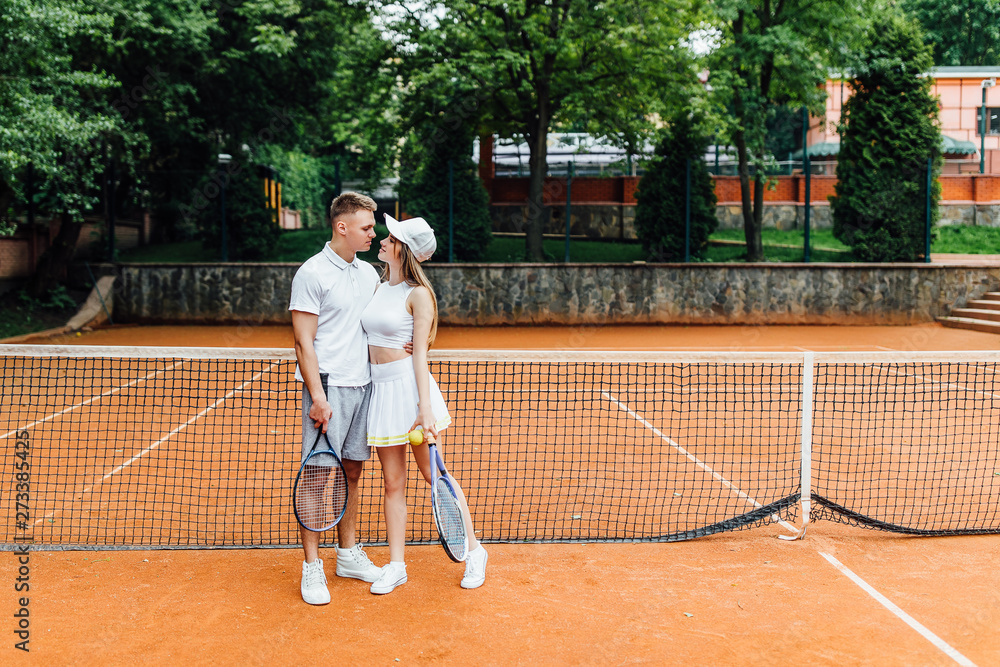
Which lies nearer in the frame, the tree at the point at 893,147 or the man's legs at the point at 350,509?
the man's legs at the point at 350,509

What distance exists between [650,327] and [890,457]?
11546 mm

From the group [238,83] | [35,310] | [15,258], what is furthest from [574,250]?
[15,258]

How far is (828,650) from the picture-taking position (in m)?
3.62

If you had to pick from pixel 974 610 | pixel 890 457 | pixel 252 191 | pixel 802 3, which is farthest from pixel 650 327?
pixel 974 610

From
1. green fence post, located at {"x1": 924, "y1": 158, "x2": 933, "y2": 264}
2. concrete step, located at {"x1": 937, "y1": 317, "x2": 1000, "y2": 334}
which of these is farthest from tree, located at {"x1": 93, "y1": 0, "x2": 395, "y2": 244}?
concrete step, located at {"x1": 937, "y1": 317, "x2": 1000, "y2": 334}

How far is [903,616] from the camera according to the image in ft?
13.0

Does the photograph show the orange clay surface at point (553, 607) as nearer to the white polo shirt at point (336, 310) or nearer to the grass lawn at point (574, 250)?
the white polo shirt at point (336, 310)

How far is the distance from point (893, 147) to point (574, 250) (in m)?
7.90

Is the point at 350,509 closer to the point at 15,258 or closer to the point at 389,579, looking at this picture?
the point at 389,579

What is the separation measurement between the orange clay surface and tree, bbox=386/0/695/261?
13605mm

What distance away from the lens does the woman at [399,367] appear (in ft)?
13.3

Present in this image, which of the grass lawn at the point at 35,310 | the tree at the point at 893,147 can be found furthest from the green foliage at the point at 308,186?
the tree at the point at 893,147

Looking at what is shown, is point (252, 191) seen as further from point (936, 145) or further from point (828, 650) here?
point (828, 650)

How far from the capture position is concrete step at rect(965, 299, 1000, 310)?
1781cm
